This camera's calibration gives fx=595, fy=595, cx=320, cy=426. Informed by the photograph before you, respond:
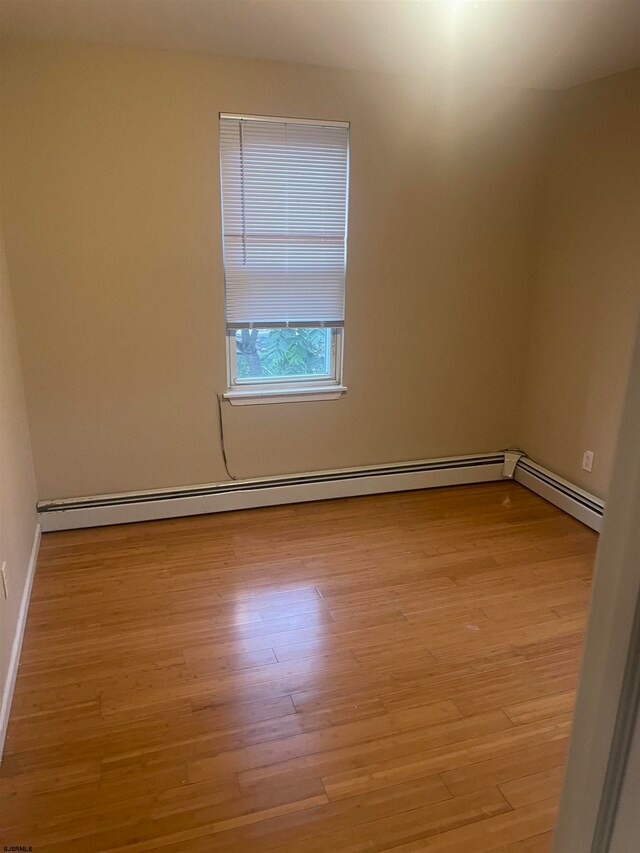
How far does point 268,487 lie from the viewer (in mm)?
3445

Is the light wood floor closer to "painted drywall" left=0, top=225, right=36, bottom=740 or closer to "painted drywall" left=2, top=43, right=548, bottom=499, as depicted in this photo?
"painted drywall" left=0, top=225, right=36, bottom=740

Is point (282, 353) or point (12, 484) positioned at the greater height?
point (282, 353)

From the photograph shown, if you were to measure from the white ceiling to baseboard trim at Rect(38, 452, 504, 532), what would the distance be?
2147mm

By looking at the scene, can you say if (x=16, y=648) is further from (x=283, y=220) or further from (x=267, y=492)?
(x=283, y=220)

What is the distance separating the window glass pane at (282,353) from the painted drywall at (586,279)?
134cm

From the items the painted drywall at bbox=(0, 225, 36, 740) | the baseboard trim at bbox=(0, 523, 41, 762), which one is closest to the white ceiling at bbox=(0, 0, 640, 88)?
the painted drywall at bbox=(0, 225, 36, 740)

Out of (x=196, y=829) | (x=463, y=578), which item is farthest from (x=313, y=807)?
(x=463, y=578)

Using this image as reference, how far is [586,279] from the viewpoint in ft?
10.6

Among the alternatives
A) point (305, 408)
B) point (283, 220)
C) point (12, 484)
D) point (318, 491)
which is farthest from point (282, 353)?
point (12, 484)

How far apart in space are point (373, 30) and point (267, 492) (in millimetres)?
2306

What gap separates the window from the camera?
2.99 m

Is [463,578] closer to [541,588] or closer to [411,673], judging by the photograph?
[541,588]

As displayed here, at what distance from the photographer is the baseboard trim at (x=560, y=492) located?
3.22 meters

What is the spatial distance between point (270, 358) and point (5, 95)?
1706 mm
